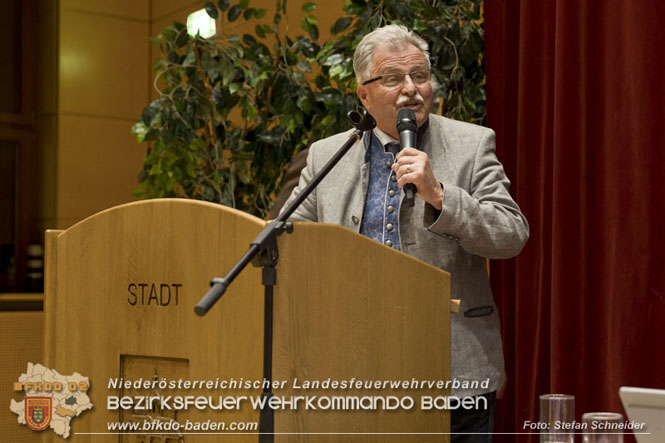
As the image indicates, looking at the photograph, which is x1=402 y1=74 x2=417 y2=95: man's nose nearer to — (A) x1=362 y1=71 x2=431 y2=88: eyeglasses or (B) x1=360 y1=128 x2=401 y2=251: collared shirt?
(A) x1=362 y1=71 x2=431 y2=88: eyeglasses

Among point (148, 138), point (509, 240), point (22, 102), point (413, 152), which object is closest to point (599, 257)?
point (509, 240)

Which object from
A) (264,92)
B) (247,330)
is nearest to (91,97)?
(264,92)

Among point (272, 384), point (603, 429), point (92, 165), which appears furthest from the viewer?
point (92, 165)

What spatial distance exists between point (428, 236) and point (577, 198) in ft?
2.75

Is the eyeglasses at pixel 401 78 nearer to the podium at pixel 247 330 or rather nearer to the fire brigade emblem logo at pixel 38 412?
the podium at pixel 247 330

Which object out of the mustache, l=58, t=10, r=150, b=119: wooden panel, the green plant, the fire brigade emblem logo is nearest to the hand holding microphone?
the mustache

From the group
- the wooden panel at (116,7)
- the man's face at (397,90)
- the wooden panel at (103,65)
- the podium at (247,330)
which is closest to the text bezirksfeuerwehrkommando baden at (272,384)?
the podium at (247,330)

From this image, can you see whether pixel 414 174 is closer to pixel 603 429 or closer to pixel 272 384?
pixel 272 384

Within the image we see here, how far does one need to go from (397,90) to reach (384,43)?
0.13 m

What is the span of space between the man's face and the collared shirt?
54mm

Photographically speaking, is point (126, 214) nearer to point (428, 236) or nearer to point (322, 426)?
point (322, 426)

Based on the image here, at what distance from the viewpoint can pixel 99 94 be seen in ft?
19.7

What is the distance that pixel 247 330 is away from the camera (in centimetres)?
138

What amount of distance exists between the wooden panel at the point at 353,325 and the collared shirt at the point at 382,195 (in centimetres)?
44
